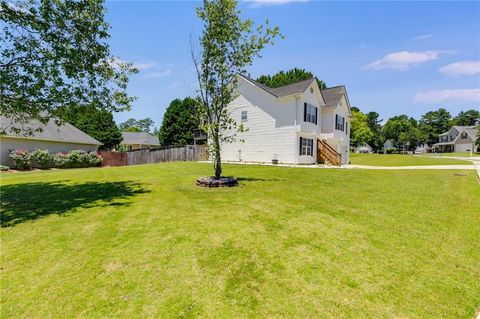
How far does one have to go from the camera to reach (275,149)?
23.0 m

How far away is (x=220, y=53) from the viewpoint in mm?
9945

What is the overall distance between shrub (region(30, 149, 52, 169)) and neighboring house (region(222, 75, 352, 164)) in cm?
1615

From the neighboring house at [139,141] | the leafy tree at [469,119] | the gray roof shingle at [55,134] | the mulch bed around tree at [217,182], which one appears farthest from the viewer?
the leafy tree at [469,119]

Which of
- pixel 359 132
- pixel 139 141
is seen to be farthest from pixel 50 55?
pixel 359 132

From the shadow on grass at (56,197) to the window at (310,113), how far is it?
16.5m

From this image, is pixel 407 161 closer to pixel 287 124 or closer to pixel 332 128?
pixel 332 128

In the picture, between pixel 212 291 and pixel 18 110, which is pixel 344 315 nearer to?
pixel 212 291

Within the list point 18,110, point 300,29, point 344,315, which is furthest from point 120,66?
point 344,315

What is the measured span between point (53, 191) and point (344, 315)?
10397 millimetres

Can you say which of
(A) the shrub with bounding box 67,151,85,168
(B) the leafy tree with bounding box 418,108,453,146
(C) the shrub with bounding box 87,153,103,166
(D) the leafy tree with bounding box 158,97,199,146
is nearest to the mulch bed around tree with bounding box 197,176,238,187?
(A) the shrub with bounding box 67,151,85,168

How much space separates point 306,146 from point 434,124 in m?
79.1

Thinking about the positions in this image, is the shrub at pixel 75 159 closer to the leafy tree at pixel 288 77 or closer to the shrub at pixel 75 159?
the shrub at pixel 75 159

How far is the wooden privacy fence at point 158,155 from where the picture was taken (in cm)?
2786

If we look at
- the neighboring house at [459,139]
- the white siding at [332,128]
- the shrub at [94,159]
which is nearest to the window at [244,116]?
the white siding at [332,128]
